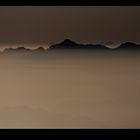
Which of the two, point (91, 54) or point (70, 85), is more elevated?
point (91, 54)

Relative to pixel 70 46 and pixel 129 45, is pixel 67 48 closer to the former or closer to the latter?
pixel 70 46

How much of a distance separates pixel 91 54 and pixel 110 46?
3.4 inches

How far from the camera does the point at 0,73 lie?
3.65 ft

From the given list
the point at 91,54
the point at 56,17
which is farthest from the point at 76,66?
the point at 56,17

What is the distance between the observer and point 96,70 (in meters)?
1.11

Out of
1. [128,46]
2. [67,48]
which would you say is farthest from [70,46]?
[128,46]

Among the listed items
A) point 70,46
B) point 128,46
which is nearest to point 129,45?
point 128,46

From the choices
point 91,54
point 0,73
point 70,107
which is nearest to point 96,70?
point 91,54

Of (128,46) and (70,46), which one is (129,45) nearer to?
(128,46)

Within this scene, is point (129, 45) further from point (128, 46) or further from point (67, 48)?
point (67, 48)

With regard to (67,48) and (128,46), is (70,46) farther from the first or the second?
(128,46)

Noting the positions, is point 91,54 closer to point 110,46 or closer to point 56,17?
point 110,46

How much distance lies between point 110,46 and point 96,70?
0.38ft

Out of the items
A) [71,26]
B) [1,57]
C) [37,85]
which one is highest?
[71,26]
